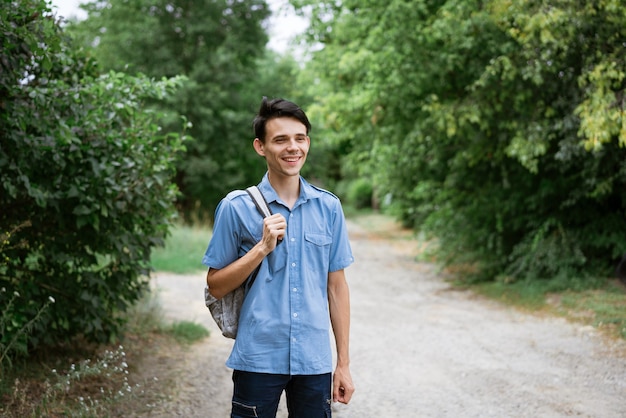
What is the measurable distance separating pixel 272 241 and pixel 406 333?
5.51m

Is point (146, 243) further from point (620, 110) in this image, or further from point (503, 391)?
point (620, 110)

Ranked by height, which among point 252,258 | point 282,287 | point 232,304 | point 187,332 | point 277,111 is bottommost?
point 187,332

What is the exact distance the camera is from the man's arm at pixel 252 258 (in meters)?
2.46

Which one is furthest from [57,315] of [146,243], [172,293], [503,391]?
[172,293]

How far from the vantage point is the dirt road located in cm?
506

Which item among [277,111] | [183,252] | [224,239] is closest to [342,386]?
[224,239]

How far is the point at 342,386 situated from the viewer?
2664mm

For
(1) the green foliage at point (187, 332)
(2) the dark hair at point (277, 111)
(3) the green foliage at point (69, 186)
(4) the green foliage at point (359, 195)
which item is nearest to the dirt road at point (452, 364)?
(1) the green foliage at point (187, 332)

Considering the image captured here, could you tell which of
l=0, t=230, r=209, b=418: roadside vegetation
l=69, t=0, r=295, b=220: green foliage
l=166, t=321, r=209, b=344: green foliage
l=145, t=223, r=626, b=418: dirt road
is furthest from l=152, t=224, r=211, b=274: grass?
l=69, t=0, r=295, b=220: green foliage

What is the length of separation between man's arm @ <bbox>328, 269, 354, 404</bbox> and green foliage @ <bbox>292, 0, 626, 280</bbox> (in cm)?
536

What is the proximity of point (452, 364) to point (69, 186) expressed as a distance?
398 centimetres

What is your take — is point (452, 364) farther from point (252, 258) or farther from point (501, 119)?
point (501, 119)

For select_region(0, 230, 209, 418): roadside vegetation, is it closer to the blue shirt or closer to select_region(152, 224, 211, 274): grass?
the blue shirt

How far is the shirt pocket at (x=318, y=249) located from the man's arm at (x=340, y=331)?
9 centimetres
